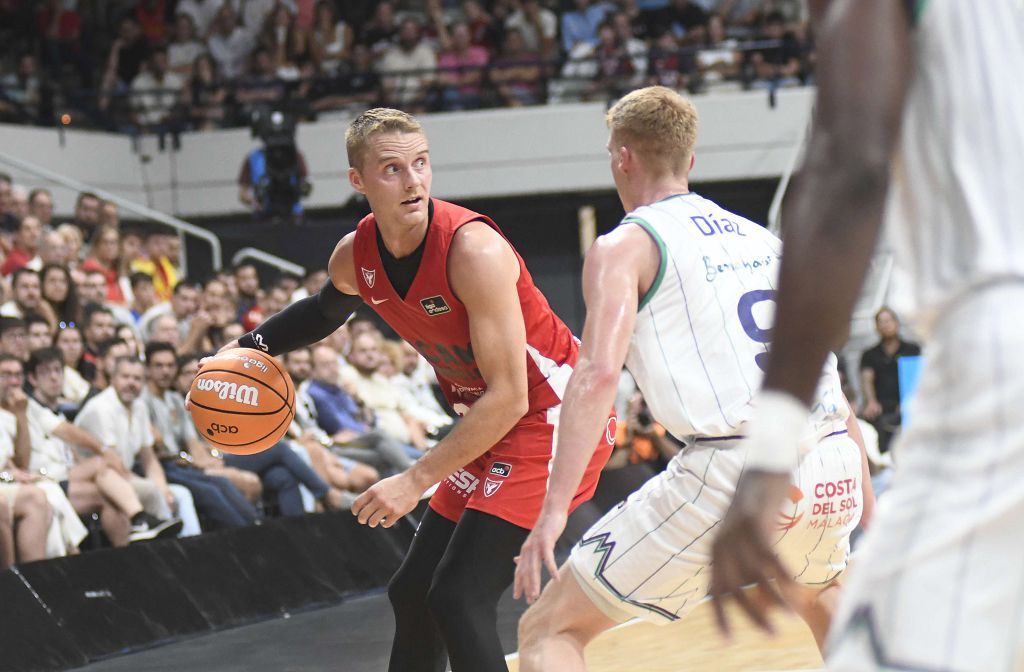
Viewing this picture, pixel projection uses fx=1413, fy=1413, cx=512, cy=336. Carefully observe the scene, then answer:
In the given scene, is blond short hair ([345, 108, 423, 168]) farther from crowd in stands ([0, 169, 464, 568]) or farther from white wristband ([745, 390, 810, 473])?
crowd in stands ([0, 169, 464, 568])

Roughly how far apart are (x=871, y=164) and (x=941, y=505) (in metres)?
0.41

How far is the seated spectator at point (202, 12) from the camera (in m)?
16.5

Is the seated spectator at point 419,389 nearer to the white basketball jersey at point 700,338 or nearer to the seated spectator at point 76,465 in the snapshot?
the seated spectator at point 76,465

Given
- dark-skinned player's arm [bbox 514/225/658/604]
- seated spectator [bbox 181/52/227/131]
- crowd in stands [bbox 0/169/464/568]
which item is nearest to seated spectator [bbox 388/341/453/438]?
crowd in stands [bbox 0/169/464/568]

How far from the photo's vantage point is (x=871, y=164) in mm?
1672

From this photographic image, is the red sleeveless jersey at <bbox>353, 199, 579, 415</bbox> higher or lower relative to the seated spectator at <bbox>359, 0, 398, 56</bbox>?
lower

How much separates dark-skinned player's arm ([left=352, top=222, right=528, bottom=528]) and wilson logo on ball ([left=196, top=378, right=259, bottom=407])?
108 cm

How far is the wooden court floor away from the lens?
5.56 m

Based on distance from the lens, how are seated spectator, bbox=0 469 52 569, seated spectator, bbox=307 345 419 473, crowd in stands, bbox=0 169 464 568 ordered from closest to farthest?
seated spectator, bbox=0 469 52 569, crowd in stands, bbox=0 169 464 568, seated spectator, bbox=307 345 419 473

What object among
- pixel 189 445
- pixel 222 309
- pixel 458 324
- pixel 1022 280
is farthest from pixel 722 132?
pixel 1022 280

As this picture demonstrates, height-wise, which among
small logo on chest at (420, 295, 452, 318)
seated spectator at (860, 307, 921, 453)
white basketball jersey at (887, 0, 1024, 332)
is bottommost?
seated spectator at (860, 307, 921, 453)

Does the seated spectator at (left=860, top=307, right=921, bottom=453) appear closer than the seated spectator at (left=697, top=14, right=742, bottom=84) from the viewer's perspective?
Yes

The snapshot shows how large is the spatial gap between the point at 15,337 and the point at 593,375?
577 cm

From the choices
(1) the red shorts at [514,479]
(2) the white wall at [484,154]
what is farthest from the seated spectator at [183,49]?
(1) the red shorts at [514,479]
